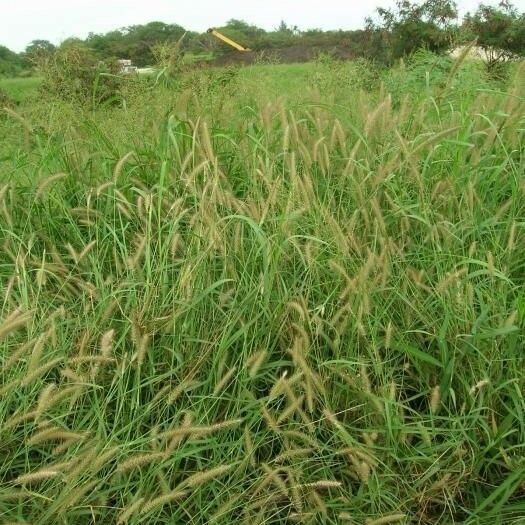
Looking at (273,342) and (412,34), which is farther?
(412,34)

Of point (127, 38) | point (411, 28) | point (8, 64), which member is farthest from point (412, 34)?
point (8, 64)

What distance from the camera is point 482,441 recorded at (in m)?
1.82

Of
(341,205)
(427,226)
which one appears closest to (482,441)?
(427,226)

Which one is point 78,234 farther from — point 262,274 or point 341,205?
point 341,205

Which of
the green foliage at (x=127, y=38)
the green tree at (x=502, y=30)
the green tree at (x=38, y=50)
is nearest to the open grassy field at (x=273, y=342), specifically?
the green tree at (x=38, y=50)

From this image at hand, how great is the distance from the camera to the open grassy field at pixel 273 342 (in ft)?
5.30

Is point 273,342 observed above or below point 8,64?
below

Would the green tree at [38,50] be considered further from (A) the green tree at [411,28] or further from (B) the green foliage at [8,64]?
(B) the green foliage at [8,64]

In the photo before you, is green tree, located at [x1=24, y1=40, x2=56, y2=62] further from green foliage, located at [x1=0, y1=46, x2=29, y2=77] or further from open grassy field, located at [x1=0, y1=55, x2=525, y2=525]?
green foliage, located at [x1=0, y1=46, x2=29, y2=77]

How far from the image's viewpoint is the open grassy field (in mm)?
1614

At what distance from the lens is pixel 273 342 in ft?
6.24

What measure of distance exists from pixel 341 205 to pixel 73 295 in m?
0.98

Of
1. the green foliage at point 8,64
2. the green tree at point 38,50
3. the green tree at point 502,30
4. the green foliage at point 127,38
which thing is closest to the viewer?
the green tree at point 38,50

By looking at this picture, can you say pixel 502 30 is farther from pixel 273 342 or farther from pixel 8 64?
pixel 8 64
